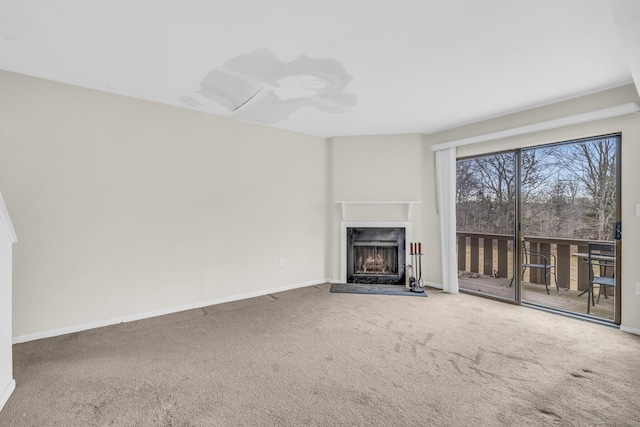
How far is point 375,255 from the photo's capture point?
15.6 feet

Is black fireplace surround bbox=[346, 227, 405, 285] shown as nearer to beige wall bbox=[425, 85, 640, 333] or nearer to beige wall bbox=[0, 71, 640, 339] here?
beige wall bbox=[0, 71, 640, 339]

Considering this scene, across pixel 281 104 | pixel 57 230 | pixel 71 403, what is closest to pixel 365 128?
pixel 281 104

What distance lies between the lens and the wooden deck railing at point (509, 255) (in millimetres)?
4352

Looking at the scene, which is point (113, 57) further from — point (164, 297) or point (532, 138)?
point (532, 138)

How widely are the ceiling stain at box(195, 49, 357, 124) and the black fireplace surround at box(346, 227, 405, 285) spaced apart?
6.45ft

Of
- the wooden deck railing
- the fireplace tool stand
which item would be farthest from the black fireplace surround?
the wooden deck railing

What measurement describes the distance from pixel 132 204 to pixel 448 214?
392cm

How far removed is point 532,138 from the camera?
3.52m

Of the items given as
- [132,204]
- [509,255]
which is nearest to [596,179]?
[509,255]

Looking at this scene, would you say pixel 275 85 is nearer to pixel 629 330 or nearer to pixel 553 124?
pixel 553 124

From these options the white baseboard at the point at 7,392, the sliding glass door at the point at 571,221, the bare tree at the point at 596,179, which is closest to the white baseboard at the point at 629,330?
the sliding glass door at the point at 571,221

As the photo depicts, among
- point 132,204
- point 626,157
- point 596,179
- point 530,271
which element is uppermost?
point 626,157

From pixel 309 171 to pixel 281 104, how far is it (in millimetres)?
1453

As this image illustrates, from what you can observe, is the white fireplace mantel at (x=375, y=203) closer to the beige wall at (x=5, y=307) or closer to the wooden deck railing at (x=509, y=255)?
the wooden deck railing at (x=509, y=255)
